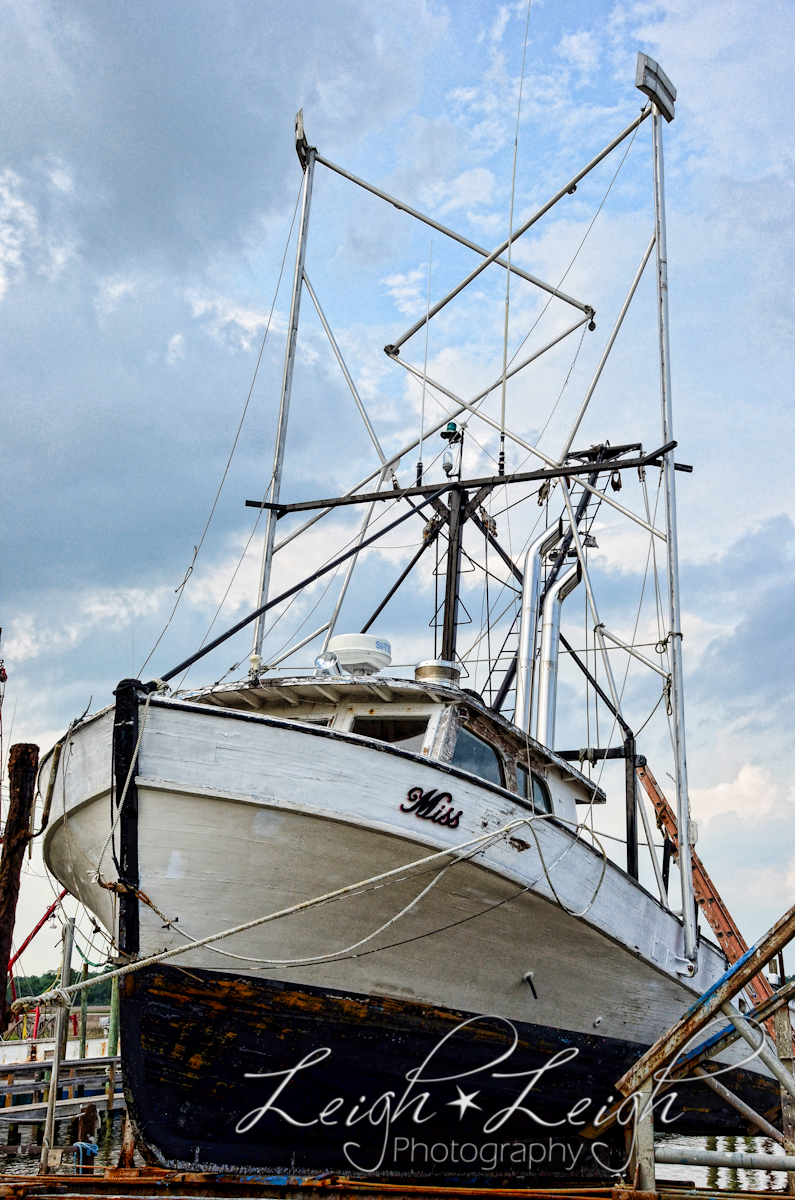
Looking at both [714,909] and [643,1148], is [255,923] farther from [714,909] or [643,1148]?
[714,909]

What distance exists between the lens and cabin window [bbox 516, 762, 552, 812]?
12586mm

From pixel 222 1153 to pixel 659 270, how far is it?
45.6 ft

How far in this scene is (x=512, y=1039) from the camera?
11.1 metres

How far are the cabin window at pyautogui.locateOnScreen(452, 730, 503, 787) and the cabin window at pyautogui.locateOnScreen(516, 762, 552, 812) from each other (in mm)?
447

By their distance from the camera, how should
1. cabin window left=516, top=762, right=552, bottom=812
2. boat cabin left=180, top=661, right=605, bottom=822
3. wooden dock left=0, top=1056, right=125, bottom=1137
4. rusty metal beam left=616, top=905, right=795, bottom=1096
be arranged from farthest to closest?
wooden dock left=0, top=1056, right=125, bottom=1137
cabin window left=516, top=762, right=552, bottom=812
boat cabin left=180, top=661, right=605, bottom=822
rusty metal beam left=616, top=905, right=795, bottom=1096

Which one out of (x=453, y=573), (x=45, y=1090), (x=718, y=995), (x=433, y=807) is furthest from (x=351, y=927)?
(x=45, y=1090)

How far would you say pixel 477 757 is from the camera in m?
12.0

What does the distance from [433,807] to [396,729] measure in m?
1.93

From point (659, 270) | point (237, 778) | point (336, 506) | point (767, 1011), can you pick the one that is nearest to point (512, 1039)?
point (767, 1011)

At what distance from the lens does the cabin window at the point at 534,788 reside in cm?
1259

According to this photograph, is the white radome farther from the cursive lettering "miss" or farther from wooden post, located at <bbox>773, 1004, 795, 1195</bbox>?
wooden post, located at <bbox>773, 1004, 795, 1195</bbox>

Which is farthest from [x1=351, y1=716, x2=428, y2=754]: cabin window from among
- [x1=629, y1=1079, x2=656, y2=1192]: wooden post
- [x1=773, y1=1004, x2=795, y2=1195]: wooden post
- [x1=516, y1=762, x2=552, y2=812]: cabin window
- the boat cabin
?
[x1=773, y1=1004, x2=795, y2=1195]: wooden post

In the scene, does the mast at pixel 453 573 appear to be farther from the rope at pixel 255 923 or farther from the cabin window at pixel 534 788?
the rope at pixel 255 923

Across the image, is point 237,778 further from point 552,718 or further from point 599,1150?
point 552,718
